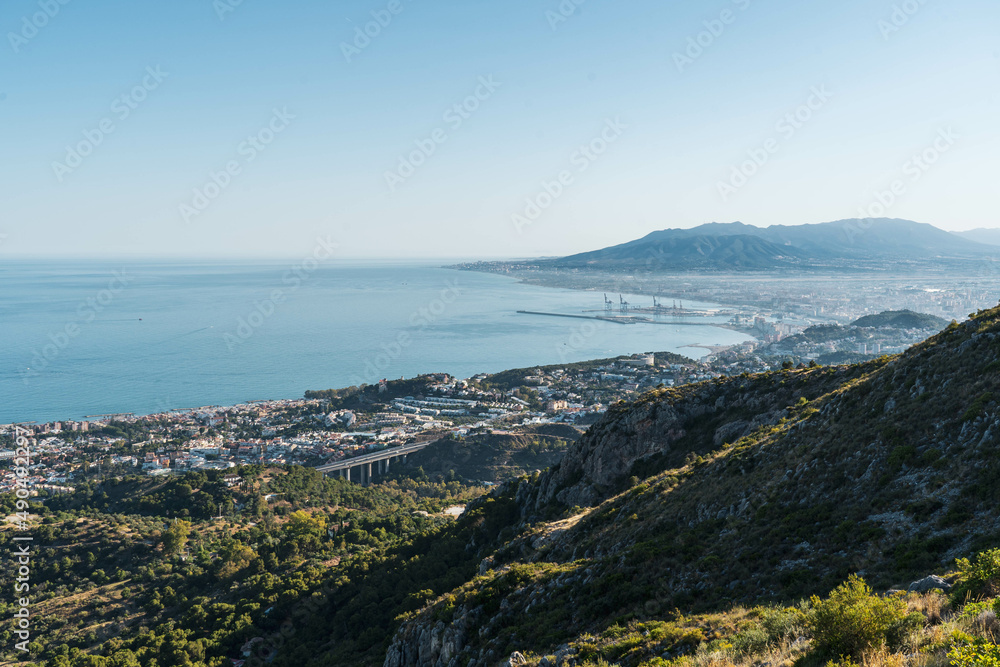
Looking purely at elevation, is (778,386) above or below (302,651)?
above

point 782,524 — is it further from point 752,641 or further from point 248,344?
point 248,344

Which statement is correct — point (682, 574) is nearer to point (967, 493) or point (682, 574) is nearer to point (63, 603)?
point (967, 493)

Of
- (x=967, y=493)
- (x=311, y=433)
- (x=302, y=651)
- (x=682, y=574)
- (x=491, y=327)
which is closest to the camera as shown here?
(x=967, y=493)

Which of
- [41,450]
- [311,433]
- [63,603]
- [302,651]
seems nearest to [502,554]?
[302,651]
